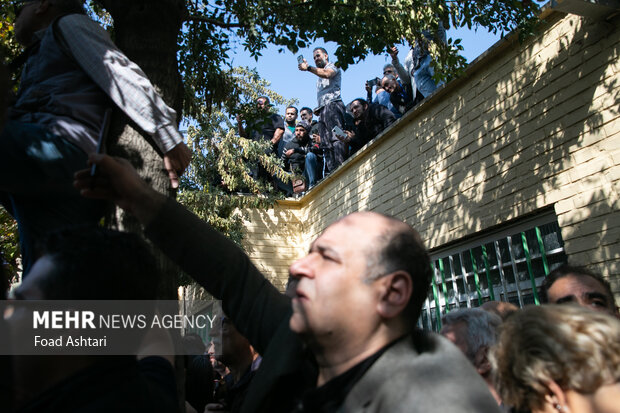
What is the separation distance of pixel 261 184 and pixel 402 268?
1188 centimetres

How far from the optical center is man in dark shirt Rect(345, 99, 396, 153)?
36.1 feet

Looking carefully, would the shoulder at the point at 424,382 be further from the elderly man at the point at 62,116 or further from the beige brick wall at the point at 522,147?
the beige brick wall at the point at 522,147

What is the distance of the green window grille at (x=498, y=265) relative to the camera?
6883 mm

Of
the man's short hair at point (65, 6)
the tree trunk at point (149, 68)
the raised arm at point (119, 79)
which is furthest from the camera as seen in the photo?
the tree trunk at point (149, 68)

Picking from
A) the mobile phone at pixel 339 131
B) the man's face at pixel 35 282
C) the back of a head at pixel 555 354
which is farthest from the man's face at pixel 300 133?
the man's face at pixel 35 282

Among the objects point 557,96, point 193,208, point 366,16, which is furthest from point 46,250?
point 193,208

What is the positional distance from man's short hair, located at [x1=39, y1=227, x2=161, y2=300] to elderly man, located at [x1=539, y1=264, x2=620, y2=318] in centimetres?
312

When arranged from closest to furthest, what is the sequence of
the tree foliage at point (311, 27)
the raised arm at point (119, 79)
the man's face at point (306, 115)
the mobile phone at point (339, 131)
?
the raised arm at point (119, 79) < the tree foliage at point (311, 27) < the mobile phone at point (339, 131) < the man's face at point (306, 115)

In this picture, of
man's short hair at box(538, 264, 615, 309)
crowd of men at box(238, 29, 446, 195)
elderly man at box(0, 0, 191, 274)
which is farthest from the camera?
crowd of men at box(238, 29, 446, 195)

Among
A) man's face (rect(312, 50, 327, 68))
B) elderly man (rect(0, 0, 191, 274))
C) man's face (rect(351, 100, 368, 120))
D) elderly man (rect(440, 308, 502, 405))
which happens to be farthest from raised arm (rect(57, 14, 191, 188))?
man's face (rect(312, 50, 327, 68))

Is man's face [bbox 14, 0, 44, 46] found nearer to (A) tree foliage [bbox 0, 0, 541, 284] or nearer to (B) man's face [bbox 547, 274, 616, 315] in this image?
(A) tree foliage [bbox 0, 0, 541, 284]

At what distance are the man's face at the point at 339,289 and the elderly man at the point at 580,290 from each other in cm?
251

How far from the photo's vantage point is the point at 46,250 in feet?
5.25

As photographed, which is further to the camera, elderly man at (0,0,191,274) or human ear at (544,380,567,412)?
elderly man at (0,0,191,274)
